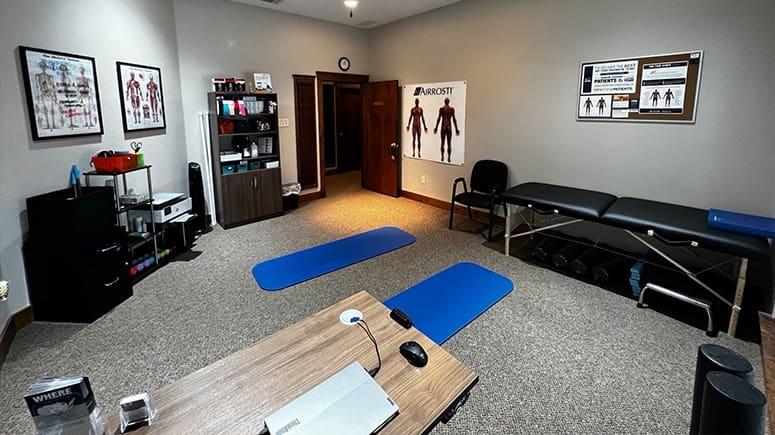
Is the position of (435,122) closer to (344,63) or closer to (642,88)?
(344,63)

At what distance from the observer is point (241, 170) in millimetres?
5270

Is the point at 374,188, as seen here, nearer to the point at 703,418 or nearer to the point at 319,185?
the point at 319,185

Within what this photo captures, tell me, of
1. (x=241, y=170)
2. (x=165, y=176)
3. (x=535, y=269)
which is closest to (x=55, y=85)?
(x=165, y=176)

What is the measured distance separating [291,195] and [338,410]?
5147 mm

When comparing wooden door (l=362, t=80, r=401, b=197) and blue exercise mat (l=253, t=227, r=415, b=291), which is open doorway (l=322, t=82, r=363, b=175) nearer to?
wooden door (l=362, t=80, r=401, b=197)

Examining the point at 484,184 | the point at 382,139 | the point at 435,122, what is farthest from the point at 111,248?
the point at 382,139

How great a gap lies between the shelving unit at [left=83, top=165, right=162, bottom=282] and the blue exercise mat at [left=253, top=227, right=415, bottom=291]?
104 cm

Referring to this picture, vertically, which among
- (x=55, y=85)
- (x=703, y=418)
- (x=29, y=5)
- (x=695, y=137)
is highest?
(x=29, y=5)

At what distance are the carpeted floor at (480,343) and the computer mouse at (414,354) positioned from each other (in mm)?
698

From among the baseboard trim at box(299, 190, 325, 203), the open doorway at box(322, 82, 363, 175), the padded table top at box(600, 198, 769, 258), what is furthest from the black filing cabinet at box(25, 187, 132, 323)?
the open doorway at box(322, 82, 363, 175)

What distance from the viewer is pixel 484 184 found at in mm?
5180

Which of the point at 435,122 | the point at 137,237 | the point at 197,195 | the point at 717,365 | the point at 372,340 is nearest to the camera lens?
the point at 717,365

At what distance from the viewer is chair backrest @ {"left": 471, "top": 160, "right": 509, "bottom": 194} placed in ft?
16.4

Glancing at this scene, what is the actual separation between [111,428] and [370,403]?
85 cm
